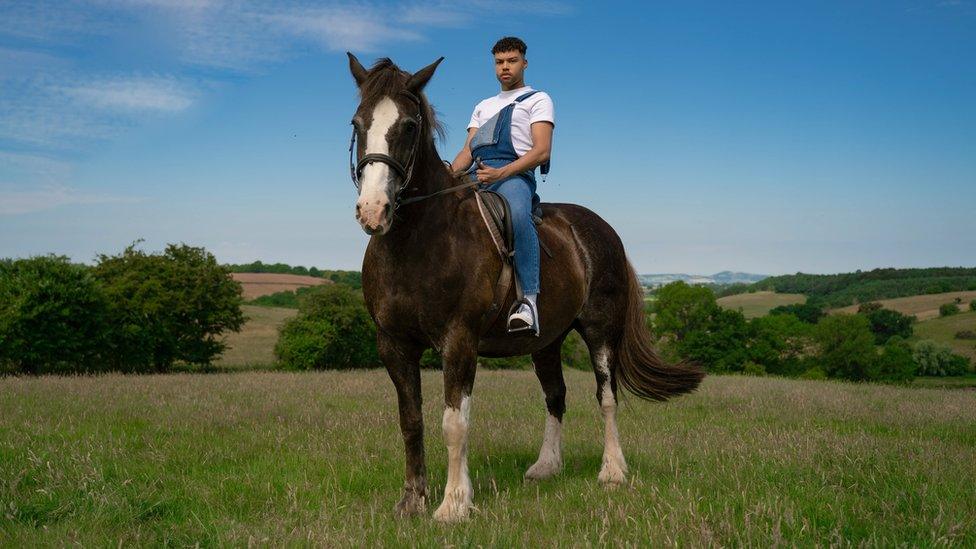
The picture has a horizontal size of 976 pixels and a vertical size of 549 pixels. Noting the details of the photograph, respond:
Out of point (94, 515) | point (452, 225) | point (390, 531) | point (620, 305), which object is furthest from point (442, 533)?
point (620, 305)

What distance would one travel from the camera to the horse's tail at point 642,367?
7191 mm

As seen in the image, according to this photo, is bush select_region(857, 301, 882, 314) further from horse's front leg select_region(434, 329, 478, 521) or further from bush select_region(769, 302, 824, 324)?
horse's front leg select_region(434, 329, 478, 521)

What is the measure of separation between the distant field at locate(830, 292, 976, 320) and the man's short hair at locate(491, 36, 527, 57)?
76.1 m

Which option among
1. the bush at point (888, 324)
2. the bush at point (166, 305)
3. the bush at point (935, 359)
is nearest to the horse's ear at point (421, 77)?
the bush at point (166, 305)

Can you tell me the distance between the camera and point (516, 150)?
5809mm

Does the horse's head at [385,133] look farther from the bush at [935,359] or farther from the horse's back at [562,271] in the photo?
the bush at [935,359]

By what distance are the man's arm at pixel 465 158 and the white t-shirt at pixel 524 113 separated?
26 centimetres

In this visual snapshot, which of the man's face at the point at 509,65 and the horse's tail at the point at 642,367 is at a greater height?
the man's face at the point at 509,65

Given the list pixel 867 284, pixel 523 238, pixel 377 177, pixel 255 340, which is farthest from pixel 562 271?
pixel 867 284

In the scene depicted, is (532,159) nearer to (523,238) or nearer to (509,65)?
(523,238)

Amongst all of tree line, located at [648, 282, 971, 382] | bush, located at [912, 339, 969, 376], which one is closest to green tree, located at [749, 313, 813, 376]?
tree line, located at [648, 282, 971, 382]

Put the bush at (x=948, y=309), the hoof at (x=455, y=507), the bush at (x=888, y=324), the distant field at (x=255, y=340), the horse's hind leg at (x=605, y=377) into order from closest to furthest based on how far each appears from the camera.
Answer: the hoof at (x=455, y=507), the horse's hind leg at (x=605, y=377), the distant field at (x=255, y=340), the bush at (x=888, y=324), the bush at (x=948, y=309)

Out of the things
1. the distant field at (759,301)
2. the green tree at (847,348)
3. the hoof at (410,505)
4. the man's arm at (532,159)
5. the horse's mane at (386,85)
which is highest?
the horse's mane at (386,85)

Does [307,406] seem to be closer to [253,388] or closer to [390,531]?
[253,388]
